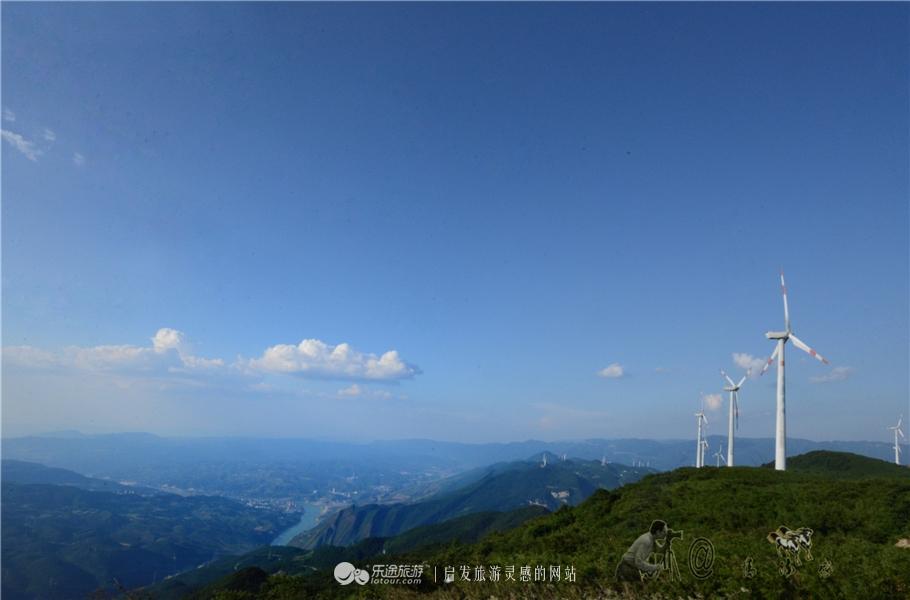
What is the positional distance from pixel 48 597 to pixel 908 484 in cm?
21121

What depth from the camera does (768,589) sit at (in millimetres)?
10031

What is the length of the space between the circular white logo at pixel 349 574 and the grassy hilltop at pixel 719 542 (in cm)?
35

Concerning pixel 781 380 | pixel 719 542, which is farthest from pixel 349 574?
pixel 781 380

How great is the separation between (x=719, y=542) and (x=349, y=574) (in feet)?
39.9

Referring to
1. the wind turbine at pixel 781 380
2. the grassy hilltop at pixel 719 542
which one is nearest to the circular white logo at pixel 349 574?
the grassy hilltop at pixel 719 542

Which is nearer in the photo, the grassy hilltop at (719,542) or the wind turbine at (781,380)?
the grassy hilltop at (719,542)

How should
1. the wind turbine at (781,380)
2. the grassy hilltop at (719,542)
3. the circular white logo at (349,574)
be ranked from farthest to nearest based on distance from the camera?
the wind turbine at (781,380) → the circular white logo at (349,574) → the grassy hilltop at (719,542)

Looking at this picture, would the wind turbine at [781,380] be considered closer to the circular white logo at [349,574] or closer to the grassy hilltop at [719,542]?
the grassy hilltop at [719,542]

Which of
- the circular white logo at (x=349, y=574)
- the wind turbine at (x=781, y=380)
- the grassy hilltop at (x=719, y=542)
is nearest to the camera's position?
the grassy hilltop at (x=719, y=542)

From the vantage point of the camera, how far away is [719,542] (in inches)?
615

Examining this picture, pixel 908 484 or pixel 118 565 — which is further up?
pixel 908 484

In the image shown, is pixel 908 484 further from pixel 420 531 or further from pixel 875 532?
pixel 420 531

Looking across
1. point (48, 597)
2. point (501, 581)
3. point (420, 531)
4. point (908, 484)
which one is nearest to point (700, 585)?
point (501, 581)

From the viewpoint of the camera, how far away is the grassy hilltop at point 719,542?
10352 mm
